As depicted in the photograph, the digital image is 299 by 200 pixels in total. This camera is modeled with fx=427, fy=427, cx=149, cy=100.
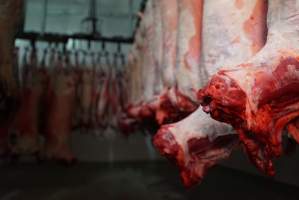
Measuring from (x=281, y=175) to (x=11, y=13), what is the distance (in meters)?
1.70

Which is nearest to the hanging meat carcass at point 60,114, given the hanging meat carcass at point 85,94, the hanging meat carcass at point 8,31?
the hanging meat carcass at point 85,94

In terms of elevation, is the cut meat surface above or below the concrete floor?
above

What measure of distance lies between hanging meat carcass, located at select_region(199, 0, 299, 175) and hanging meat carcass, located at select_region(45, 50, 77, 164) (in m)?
2.73

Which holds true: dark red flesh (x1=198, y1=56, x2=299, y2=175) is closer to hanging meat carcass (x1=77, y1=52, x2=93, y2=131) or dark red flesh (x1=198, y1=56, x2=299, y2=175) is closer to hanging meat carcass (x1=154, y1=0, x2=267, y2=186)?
hanging meat carcass (x1=154, y1=0, x2=267, y2=186)

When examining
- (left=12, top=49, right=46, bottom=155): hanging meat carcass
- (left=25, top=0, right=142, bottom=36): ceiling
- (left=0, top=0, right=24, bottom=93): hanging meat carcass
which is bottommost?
(left=12, top=49, right=46, bottom=155): hanging meat carcass

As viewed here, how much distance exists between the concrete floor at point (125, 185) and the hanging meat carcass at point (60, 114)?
153mm

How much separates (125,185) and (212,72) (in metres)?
1.79

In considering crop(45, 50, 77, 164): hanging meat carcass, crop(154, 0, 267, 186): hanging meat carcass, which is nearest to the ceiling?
crop(45, 50, 77, 164): hanging meat carcass

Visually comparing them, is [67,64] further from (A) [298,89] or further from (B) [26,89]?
(A) [298,89]

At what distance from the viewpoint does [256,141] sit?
3.02ft

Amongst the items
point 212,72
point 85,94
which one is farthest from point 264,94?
point 85,94

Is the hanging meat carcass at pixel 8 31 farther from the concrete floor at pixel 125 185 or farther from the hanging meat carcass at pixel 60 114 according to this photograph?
the hanging meat carcass at pixel 60 114

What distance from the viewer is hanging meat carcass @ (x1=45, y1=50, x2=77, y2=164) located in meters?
3.51

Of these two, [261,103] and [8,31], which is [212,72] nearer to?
[261,103]
